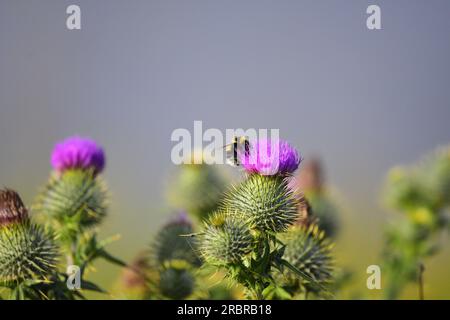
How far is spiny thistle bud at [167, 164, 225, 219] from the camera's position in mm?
9961

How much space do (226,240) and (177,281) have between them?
6.27 feet

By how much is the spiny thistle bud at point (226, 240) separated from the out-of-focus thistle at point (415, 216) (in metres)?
3.70

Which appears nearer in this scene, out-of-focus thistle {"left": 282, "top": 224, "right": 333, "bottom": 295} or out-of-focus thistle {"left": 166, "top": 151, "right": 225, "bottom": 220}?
out-of-focus thistle {"left": 282, "top": 224, "right": 333, "bottom": 295}

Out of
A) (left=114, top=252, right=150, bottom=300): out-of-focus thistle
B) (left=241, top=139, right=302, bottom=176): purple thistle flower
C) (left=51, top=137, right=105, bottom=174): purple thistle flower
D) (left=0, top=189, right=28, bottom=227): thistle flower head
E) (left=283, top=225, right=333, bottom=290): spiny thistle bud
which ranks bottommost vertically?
(left=114, top=252, right=150, bottom=300): out-of-focus thistle

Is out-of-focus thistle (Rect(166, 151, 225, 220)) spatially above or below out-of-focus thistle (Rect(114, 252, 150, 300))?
above

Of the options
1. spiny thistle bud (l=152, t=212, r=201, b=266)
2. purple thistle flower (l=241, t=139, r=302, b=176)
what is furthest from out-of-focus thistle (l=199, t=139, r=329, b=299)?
spiny thistle bud (l=152, t=212, r=201, b=266)

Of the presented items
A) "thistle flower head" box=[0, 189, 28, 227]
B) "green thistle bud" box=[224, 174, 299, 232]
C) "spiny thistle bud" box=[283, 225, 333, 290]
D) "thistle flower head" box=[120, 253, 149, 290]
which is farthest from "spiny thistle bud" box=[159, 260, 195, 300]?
"thistle flower head" box=[0, 189, 28, 227]

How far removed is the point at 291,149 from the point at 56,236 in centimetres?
278

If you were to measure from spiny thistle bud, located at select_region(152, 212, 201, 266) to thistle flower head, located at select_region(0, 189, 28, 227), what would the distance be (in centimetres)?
203

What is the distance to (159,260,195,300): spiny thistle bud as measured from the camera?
775cm

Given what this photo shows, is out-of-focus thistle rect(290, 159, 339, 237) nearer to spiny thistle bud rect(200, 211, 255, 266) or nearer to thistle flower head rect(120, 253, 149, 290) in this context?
thistle flower head rect(120, 253, 149, 290)

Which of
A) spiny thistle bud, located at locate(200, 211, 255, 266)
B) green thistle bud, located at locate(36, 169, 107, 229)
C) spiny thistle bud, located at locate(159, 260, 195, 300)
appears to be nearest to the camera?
spiny thistle bud, located at locate(200, 211, 255, 266)

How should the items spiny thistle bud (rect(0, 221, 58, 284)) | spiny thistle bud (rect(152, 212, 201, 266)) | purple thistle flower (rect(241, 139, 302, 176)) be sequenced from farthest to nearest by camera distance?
1. spiny thistle bud (rect(152, 212, 201, 266))
2. spiny thistle bud (rect(0, 221, 58, 284))
3. purple thistle flower (rect(241, 139, 302, 176))
